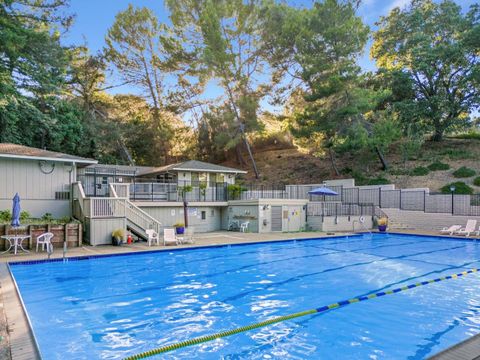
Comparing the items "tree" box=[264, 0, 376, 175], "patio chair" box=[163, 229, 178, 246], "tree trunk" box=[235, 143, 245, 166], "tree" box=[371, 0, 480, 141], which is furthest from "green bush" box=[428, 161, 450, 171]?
"patio chair" box=[163, 229, 178, 246]

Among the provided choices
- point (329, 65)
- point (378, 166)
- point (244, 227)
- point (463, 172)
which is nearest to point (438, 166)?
point (463, 172)

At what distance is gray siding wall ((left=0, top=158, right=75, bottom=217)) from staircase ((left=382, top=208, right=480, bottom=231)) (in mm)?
20782

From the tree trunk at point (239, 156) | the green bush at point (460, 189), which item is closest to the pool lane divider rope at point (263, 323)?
the green bush at point (460, 189)

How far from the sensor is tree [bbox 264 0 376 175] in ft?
100

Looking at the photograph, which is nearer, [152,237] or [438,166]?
[152,237]

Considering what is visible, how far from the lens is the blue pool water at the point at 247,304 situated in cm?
552

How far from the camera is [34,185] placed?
54.4 feet

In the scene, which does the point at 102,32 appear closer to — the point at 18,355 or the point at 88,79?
the point at 88,79

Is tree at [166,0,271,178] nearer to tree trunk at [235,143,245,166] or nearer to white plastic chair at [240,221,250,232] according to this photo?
tree trunk at [235,143,245,166]

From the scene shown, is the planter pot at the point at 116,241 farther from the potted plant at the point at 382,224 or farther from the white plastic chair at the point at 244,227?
the potted plant at the point at 382,224

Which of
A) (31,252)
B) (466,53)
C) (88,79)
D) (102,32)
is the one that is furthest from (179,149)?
(466,53)

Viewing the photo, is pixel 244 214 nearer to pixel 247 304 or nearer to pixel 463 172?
pixel 247 304

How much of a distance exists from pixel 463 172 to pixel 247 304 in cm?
2895

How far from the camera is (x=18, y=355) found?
14.4 ft
